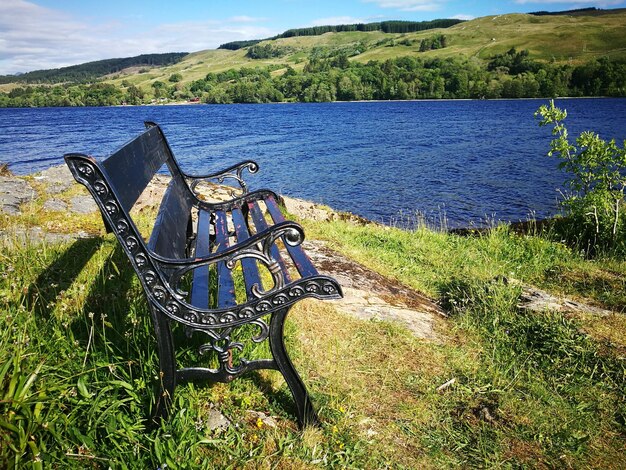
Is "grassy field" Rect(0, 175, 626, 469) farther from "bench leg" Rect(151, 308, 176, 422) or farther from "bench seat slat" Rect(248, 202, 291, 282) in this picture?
"bench seat slat" Rect(248, 202, 291, 282)

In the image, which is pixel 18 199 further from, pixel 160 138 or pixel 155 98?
pixel 155 98

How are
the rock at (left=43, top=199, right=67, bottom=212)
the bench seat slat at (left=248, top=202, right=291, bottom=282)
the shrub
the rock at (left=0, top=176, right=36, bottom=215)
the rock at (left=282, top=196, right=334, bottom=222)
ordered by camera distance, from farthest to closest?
the rock at (left=282, top=196, right=334, bottom=222) → the shrub → the rock at (left=43, top=199, right=67, bottom=212) → the rock at (left=0, top=176, right=36, bottom=215) → the bench seat slat at (left=248, top=202, right=291, bottom=282)

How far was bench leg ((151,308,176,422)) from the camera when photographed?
101 inches

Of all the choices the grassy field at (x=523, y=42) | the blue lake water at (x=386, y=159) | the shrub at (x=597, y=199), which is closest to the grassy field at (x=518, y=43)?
the grassy field at (x=523, y=42)

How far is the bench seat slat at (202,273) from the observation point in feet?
9.15

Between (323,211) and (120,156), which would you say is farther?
(323,211)

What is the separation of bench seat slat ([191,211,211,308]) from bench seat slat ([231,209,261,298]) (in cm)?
27

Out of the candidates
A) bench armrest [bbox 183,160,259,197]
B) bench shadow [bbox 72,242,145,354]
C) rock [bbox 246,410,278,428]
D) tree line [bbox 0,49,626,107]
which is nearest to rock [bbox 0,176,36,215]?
bench armrest [bbox 183,160,259,197]

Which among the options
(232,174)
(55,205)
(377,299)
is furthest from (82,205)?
(377,299)

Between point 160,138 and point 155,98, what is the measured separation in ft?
374

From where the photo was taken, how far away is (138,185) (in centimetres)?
316

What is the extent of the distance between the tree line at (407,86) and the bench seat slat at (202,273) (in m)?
98.6

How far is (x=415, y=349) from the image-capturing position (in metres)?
4.11

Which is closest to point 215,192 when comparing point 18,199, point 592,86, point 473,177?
point 18,199
